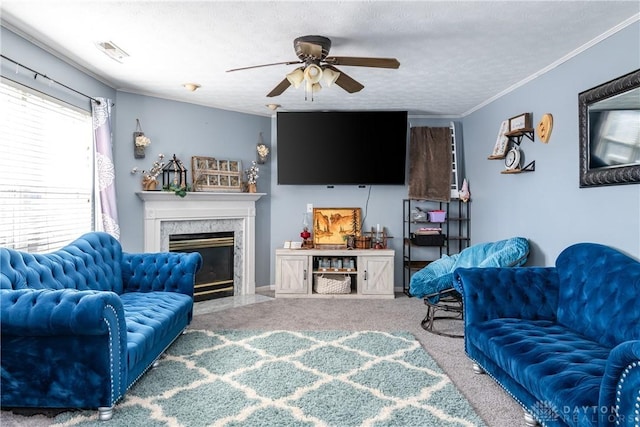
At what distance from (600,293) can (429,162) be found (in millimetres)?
3364

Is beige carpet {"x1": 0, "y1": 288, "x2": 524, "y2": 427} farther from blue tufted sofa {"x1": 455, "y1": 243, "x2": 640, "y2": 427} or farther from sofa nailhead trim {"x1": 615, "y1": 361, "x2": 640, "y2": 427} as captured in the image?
sofa nailhead trim {"x1": 615, "y1": 361, "x2": 640, "y2": 427}

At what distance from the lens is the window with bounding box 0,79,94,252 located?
2908 millimetres

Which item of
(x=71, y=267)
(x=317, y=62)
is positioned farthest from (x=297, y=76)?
(x=71, y=267)

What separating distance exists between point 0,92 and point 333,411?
3.01 m

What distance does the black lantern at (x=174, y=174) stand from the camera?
481cm

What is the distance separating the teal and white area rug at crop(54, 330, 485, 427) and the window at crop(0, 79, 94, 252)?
1.40 meters

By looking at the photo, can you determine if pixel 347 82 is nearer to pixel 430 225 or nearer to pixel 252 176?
pixel 252 176

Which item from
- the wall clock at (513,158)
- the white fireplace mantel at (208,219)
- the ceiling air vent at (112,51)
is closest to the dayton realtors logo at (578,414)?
the wall clock at (513,158)

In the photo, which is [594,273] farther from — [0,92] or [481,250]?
[0,92]

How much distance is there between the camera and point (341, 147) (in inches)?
209

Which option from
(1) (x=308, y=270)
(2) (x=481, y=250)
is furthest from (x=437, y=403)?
(1) (x=308, y=270)

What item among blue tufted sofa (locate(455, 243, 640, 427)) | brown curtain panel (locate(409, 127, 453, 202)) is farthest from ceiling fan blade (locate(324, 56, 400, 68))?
brown curtain panel (locate(409, 127, 453, 202))

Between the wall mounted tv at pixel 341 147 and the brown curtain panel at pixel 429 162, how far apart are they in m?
0.29

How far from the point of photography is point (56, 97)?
3412 millimetres
